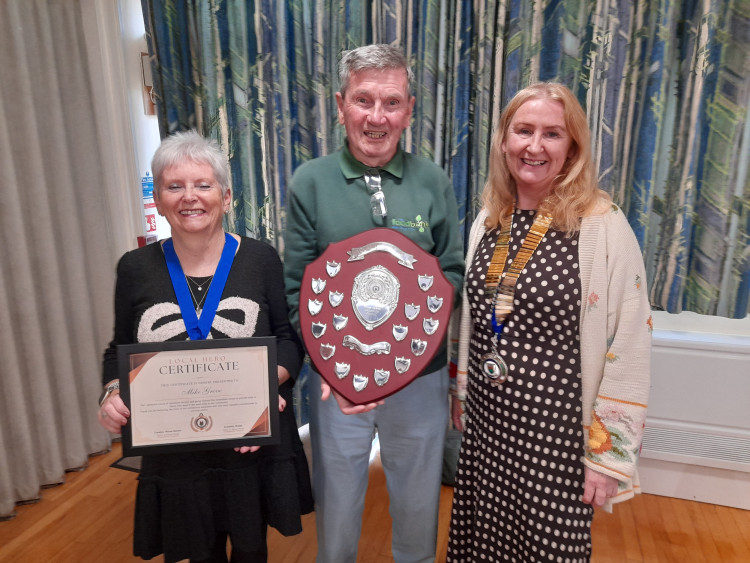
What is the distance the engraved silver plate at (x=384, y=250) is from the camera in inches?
47.3

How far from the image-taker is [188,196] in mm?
1236

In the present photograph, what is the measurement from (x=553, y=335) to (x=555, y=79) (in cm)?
119

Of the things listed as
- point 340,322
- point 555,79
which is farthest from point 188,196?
point 555,79

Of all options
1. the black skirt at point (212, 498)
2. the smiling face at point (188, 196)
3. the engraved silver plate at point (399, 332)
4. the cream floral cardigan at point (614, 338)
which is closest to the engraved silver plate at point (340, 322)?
the engraved silver plate at point (399, 332)

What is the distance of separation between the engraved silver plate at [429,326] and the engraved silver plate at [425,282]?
0.08 meters

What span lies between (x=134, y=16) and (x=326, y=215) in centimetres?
211

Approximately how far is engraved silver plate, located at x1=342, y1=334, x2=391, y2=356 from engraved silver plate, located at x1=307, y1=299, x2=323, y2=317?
101mm

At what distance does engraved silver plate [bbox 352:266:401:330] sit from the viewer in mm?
1184

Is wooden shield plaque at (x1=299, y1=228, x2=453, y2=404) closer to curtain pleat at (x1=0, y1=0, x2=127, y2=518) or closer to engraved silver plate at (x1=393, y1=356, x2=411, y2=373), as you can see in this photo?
engraved silver plate at (x1=393, y1=356, x2=411, y2=373)

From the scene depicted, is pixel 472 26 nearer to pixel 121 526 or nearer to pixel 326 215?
pixel 326 215

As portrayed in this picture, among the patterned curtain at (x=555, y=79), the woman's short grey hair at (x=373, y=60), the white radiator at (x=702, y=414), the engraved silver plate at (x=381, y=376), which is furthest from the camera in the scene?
the white radiator at (x=702, y=414)

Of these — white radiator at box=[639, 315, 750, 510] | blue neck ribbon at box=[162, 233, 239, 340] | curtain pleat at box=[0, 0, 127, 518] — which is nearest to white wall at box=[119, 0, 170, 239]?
curtain pleat at box=[0, 0, 127, 518]

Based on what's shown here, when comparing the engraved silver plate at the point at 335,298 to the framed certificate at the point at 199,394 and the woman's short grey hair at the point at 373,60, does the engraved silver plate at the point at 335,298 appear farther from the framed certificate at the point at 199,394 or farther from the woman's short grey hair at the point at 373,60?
the woman's short grey hair at the point at 373,60

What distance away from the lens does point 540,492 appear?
4.31ft
